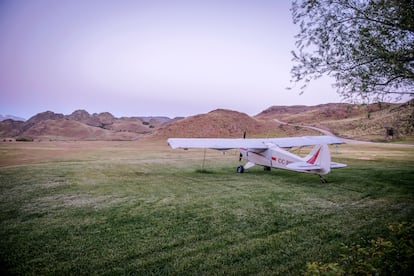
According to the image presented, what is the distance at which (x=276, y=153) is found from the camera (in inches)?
563

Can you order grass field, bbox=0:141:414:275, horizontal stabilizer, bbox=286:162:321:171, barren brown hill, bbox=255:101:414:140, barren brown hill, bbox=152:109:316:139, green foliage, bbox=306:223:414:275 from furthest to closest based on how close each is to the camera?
barren brown hill, bbox=152:109:316:139, horizontal stabilizer, bbox=286:162:321:171, barren brown hill, bbox=255:101:414:140, grass field, bbox=0:141:414:275, green foliage, bbox=306:223:414:275

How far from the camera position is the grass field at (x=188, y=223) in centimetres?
448

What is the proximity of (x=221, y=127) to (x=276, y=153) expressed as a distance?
62.9 metres

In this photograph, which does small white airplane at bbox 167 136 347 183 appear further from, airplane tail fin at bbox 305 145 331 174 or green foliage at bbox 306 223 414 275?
green foliage at bbox 306 223 414 275

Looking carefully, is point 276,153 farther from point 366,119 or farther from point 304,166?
point 366,119

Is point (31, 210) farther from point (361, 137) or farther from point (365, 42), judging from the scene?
point (361, 137)

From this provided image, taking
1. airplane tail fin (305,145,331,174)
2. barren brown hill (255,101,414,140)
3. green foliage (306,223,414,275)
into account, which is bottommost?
green foliage (306,223,414,275)

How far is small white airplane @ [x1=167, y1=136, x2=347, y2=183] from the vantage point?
11352mm

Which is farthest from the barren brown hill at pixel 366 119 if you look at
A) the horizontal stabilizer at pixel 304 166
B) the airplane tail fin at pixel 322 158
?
the horizontal stabilizer at pixel 304 166

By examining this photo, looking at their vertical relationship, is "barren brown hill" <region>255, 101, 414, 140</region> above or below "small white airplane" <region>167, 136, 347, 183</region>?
above

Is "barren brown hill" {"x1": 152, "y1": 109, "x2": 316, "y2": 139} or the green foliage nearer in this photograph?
the green foliage

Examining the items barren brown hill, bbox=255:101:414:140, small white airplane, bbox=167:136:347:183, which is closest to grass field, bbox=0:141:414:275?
small white airplane, bbox=167:136:347:183

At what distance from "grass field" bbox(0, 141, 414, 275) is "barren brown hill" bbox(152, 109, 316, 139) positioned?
190 ft

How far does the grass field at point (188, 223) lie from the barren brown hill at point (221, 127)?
57.9m
